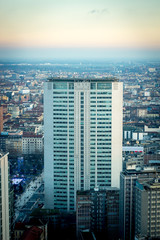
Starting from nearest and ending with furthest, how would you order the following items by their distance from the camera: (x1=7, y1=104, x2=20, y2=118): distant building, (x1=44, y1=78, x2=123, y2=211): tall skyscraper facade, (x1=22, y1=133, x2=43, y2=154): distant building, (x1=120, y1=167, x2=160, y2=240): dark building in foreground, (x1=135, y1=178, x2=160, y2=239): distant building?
1. (x1=135, y1=178, x2=160, y2=239): distant building
2. (x1=120, y1=167, x2=160, y2=240): dark building in foreground
3. (x1=44, y1=78, x2=123, y2=211): tall skyscraper facade
4. (x1=22, y1=133, x2=43, y2=154): distant building
5. (x1=7, y1=104, x2=20, y2=118): distant building

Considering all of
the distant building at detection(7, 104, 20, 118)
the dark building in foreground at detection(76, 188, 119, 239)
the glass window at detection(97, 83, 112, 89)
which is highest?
the glass window at detection(97, 83, 112, 89)

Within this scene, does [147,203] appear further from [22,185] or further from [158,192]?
[22,185]

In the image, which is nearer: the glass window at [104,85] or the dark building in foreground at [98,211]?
the dark building in foreground at [98,211]

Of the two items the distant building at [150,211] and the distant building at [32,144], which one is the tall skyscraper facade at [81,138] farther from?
the distant building at [32,144]

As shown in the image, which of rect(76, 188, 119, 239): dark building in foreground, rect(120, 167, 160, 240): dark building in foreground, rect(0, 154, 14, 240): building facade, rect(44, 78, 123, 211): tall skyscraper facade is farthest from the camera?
rect(44, 78, 123, 211): tall skyscraper facade

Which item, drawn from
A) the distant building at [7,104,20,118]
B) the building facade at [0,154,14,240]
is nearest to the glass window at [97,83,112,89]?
the building facade at [0,154,14,240]

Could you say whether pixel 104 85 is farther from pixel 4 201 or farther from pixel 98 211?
pixel 4 201

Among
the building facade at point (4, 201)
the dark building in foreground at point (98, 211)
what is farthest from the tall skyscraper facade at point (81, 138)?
the building facade at point (4, 201)

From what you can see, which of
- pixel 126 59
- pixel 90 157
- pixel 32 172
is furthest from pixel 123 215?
pixel 126 59

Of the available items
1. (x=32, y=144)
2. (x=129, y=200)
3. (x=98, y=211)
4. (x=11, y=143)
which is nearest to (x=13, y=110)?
(x=11, y=143)

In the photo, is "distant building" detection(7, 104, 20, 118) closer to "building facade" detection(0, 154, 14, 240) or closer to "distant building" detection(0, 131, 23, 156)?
"distant building" detection(0, 131, 23, 156)
